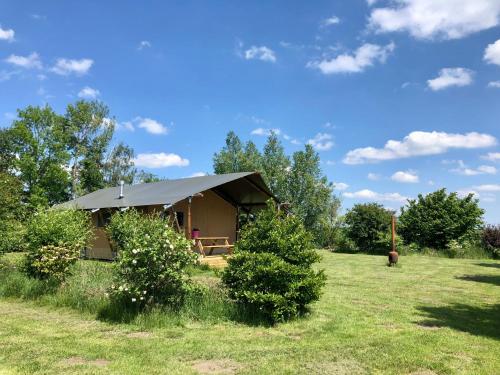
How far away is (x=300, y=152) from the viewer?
37.7m

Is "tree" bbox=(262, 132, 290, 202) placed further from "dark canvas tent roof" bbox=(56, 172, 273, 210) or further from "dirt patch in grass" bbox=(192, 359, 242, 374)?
"dirt patch in grass" bbox=(192, 359, 242, 374)

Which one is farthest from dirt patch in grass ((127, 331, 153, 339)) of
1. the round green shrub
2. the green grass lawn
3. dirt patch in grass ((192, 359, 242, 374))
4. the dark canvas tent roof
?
the dark canvas tent roof

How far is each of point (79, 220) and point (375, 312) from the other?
819 cm

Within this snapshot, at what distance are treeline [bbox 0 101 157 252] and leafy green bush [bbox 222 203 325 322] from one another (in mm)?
29379

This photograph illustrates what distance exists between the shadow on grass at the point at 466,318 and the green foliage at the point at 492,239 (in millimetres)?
15624

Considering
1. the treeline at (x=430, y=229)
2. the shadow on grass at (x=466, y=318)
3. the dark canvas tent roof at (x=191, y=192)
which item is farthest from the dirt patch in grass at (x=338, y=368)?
the treeline at (x=430, y=229)

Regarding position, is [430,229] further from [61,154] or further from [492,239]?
[61,154]

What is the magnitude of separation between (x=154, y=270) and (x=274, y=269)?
1.87 metres

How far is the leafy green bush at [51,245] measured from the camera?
32.4 ft

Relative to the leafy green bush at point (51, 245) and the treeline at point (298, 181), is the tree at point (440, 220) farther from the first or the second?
the leafy green bush at point (51, 245)

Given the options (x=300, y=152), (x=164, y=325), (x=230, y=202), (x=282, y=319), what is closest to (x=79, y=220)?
(x=164, y=325)

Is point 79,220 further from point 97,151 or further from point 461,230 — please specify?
point 97,151

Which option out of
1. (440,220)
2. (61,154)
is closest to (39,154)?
(61,154)

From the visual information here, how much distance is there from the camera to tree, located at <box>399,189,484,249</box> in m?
24.3
